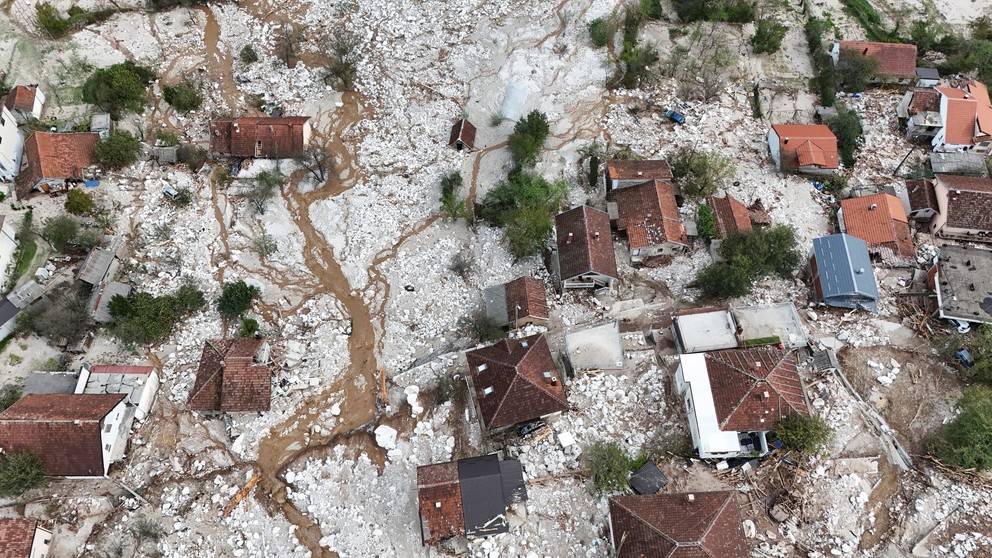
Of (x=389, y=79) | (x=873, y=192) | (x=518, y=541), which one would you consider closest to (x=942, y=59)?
(x=873, y=192)

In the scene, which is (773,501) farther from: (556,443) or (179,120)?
(179,120)

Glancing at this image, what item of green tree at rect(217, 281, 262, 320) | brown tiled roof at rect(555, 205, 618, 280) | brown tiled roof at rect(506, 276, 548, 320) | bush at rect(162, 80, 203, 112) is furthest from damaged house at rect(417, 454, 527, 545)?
bush at rect(162, 80, 203, 112)

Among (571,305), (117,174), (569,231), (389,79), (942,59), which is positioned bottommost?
(571,305)

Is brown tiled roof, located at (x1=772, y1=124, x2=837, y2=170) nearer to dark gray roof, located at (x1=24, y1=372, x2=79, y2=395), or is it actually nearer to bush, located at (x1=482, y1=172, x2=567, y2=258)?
bush, located at (x1=482, y1=172, x2=567, y2=258)

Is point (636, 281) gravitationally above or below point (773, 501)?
above

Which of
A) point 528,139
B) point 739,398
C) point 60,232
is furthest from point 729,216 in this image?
point 60,232

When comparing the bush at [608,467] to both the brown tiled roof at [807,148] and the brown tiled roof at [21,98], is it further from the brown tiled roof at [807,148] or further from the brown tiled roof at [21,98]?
the brown tiled roof at [21,98]
